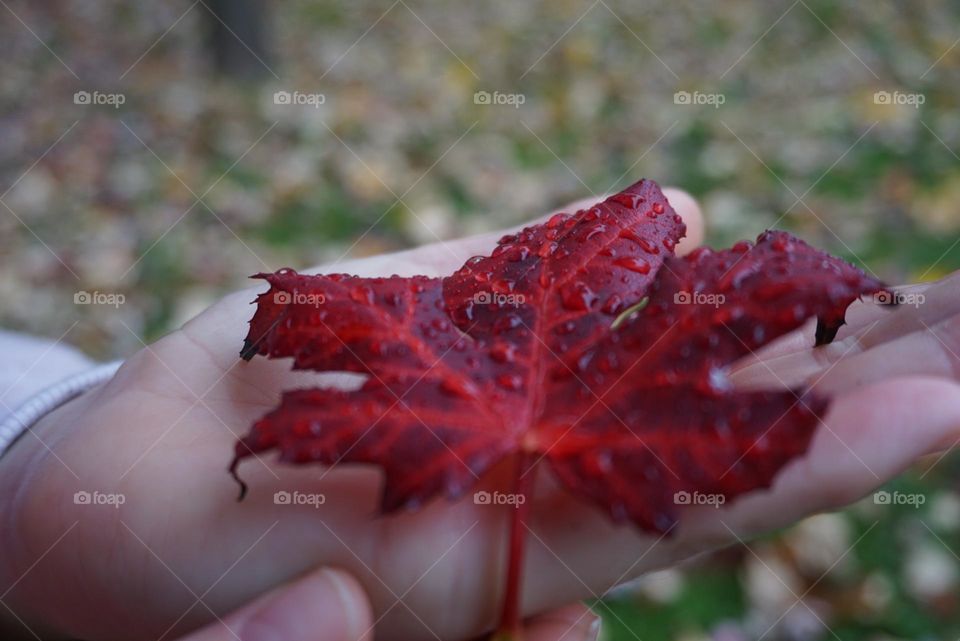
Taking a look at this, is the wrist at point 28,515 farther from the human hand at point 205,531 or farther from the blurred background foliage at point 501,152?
the blurred background foliage at point 501,152

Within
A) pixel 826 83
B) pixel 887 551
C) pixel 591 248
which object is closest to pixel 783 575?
pixel 887 551

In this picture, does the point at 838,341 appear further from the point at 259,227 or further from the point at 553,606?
the point at 259,227

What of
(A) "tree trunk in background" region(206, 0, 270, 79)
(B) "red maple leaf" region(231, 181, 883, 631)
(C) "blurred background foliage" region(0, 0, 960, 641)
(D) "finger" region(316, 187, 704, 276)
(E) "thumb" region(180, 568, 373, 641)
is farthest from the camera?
(A) "tree trunk in background" region(206, 0, 270, 79)

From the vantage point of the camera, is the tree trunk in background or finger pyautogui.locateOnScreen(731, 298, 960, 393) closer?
finger pyautogui.locateOnScreen(731, 298, 960, 393)

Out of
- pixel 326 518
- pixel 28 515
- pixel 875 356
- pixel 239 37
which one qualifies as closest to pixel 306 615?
pixel 326 518

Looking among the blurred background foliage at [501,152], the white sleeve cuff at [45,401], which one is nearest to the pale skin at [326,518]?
the white sleeve cuff at [45,401]

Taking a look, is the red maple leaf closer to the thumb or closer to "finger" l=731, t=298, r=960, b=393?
"finger" l=731, t=298, r=960, b=393

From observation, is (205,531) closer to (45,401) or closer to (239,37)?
(45,401)

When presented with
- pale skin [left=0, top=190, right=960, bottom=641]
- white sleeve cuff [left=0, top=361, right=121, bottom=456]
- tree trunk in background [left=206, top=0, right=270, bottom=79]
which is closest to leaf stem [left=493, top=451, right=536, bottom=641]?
pale skin [left=0, top=190, right=960, bottom=641]
